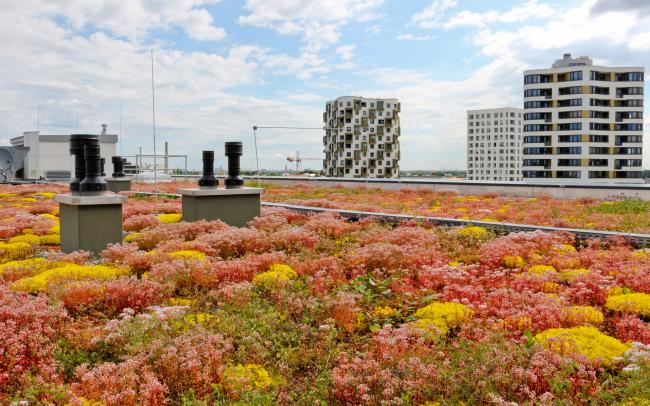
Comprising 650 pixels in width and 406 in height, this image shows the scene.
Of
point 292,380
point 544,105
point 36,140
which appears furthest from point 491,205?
point 544,105

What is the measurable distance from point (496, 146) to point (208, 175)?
611 feet

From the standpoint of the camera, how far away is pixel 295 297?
755cm

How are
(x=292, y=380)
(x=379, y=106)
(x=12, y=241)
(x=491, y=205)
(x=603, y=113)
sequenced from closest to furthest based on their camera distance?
(x=292, y=380)
(x=12, y=241)
(x=491, y=205)
(x=603, y=113)
(x=379, y=106)

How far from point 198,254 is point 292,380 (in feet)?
17.3

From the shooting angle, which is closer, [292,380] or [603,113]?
[292,380]

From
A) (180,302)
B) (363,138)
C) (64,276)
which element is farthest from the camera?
(363,138)

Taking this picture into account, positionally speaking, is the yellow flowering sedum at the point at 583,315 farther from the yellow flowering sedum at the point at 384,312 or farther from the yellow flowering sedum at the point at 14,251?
the yellow flowering sedum at the point at 14,251

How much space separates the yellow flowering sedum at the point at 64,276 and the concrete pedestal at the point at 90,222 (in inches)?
87.5

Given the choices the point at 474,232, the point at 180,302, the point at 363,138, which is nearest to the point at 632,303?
the point at 474,232

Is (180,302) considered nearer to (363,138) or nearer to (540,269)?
(540,269)

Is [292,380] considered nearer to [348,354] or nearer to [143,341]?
[348,354]

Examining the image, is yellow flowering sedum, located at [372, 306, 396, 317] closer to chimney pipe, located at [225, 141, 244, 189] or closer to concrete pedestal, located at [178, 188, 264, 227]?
concrete pedestal, located at [178, 188, 264, 227]

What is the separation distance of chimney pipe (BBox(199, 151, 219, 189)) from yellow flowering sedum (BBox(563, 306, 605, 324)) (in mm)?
10274

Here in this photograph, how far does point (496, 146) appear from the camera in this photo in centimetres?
18625
